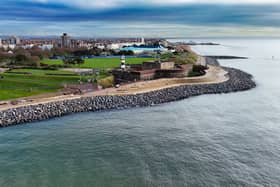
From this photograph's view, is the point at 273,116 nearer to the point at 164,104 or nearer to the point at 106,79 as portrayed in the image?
the point at 164,104

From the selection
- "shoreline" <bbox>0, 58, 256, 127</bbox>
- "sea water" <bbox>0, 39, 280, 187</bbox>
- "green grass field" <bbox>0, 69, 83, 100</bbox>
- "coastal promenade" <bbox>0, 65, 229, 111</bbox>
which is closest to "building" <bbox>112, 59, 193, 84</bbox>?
"coastal promenade" <bbox>0, 65, 229, 111</bbox>

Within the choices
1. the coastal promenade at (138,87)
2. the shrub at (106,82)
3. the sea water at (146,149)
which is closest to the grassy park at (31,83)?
the shrub at (106,82)

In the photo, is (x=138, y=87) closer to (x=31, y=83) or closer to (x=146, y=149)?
(x=31, y=83)

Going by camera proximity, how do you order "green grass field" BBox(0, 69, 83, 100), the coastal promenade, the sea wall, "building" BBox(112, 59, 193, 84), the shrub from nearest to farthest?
1. the sea wall
2. the coastal promenade
3. "green grass field" BBox(0, 69, 83, 100)
4. the shrub
5. "building" BBox(112, 59, 193, 84)

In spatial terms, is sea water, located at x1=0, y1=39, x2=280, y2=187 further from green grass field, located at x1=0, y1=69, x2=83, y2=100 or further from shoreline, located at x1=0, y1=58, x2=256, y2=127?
green grass field, located at x1=0, y1=69, x2=83, y2=100

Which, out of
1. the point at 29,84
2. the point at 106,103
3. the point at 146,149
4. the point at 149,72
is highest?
the point at 149,72

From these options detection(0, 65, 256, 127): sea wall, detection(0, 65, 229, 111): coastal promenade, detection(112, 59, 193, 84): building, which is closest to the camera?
detection(0, 65, 256, 127): sea wall

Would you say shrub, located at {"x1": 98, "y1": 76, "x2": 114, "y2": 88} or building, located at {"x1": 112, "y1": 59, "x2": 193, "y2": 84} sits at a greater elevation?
building, located at {"x1": 112, "y1": 59, "x2": 193, "y2": 84}

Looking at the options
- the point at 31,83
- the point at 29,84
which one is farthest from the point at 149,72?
the point at 29,84
